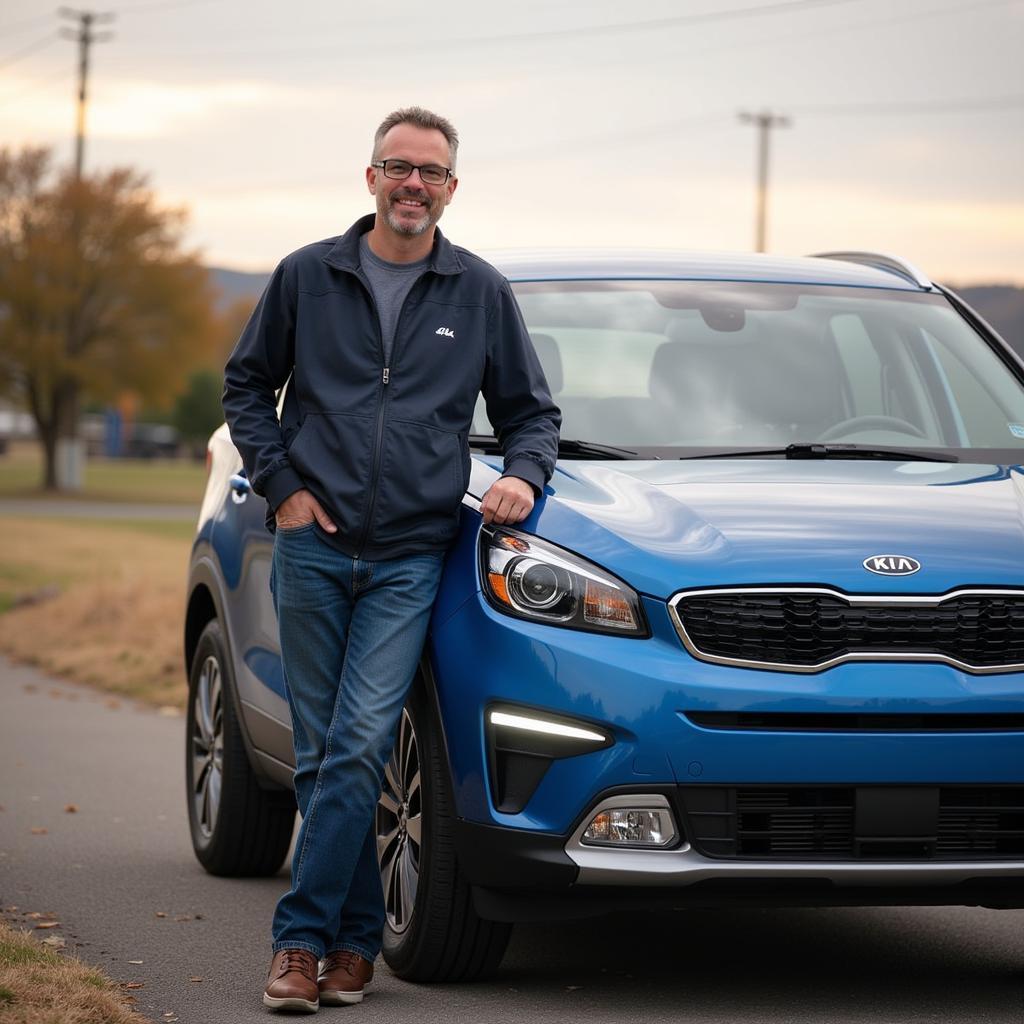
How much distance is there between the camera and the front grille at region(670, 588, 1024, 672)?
171 inches

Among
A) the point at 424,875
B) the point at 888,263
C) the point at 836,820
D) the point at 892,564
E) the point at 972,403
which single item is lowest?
the point at 424,875

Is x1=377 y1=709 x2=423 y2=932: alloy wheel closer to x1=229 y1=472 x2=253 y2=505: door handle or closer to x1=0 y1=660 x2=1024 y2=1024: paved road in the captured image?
x1=0 y1=660 x2=1024 y2=1024: paved road

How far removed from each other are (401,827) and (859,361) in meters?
2.11

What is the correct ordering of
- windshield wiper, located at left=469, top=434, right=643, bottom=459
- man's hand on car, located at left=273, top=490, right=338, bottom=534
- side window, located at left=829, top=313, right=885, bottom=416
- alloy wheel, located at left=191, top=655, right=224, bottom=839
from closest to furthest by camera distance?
man's hand on car, located at left=273, top=490, right=338, bottom=534 → windshield wiper, located at left=469, top=434, right=643, bottom=459 → side window, located at left=829, top=313, right=885, bottom=416 → alloy wheel, located at left=191, top=655, right=224, bottom=839

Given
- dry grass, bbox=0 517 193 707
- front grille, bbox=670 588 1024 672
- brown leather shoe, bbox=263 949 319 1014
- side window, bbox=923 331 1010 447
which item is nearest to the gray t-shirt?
front grille, bbox=670 588 1024 672

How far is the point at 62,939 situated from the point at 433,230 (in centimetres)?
226

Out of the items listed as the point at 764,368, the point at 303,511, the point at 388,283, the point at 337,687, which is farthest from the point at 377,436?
the point at 764,368

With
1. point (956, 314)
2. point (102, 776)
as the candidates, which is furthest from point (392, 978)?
point (102, 776)

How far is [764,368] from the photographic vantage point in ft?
19.2

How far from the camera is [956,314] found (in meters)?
6.23

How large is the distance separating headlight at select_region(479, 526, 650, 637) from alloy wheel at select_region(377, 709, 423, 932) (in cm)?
51

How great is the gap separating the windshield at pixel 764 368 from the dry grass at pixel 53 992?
1790 millimetres

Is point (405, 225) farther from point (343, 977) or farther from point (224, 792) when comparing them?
point (224, 792)

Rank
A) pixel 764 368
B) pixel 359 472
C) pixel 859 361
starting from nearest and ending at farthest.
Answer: pixel 359 472 < pixel 764 368 < pixel 859 361
